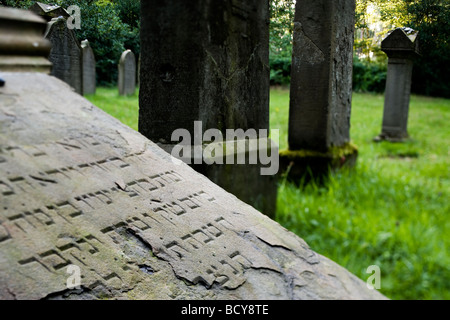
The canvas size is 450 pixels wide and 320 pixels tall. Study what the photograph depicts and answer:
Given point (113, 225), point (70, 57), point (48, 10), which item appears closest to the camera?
point (113, 225)

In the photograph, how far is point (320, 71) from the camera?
383 centimetres

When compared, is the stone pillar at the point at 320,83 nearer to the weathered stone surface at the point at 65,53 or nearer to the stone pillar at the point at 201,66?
the stone pillar at the point at 201,66

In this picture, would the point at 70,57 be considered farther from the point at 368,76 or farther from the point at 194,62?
the point at 368,76

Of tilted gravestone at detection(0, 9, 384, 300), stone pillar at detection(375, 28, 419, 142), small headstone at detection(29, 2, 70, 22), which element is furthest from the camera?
stone pillar at detection(375, 28, 419, 142)

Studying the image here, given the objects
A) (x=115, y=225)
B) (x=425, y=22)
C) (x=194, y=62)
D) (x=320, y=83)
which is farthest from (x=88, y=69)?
(x=320, y=83)

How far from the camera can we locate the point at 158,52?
92.4 inches

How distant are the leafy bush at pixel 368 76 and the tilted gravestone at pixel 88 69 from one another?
8.16 feet

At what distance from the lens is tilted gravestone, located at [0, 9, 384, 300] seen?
41.0 inches

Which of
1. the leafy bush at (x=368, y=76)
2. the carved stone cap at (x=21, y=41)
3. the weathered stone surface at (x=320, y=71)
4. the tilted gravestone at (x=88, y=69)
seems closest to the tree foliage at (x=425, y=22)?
the weathered stone surface at (x=320, y=71)

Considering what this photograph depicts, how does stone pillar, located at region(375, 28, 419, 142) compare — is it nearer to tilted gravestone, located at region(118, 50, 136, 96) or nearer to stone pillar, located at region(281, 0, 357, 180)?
stone pillar, located at region(281, 0, 357, 180)

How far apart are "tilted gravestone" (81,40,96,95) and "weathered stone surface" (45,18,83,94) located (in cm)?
3

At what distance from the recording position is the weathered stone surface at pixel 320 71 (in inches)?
148

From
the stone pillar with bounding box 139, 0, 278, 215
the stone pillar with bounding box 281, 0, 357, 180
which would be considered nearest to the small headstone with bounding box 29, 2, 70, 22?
the stone pillar with bounding box 139, 0, 278, 215

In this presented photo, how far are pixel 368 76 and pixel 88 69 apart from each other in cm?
360
